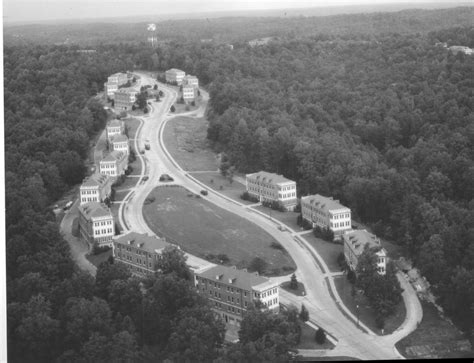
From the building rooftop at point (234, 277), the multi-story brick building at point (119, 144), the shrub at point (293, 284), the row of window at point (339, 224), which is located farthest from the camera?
the multi-story brick building at point (119, 144)

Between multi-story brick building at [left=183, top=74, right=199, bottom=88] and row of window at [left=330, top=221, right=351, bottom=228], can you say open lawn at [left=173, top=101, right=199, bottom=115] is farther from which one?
row of window at [left=330, top=221, right=351, bottom=228]

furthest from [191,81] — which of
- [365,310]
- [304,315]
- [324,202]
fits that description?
[304,315]

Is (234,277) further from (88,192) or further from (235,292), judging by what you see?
(88,192)

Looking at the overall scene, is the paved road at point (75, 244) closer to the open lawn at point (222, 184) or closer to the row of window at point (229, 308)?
the row of window at point (229, 308)

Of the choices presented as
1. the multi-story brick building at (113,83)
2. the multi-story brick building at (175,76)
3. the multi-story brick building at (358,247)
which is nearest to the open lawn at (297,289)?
the multi-story brick building at (358,247)

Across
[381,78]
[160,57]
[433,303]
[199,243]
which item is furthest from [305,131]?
[160,57]
